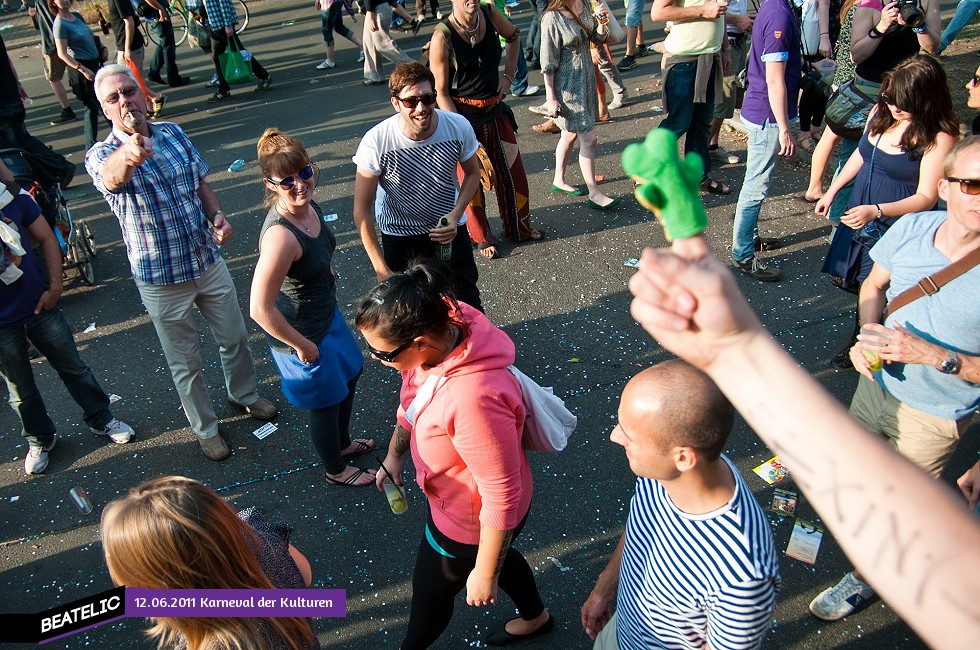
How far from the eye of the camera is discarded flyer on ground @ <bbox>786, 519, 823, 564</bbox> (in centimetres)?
315

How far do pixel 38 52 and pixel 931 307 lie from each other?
48.8 ft

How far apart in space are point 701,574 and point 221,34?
9290 mm

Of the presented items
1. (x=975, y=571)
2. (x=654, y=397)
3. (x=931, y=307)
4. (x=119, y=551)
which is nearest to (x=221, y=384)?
(x=119, y=551)

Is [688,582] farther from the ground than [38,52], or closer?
closer

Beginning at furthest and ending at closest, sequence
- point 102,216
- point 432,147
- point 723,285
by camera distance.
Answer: point 102,216, point 432,147, point 723,285

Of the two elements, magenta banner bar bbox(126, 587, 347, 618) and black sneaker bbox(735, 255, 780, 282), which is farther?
black sneaker bbox(735, 255, 780, 282)

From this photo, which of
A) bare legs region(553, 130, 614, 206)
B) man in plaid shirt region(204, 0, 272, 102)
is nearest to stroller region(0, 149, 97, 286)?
man in plaid shirt region(204, 0, 272, 102)

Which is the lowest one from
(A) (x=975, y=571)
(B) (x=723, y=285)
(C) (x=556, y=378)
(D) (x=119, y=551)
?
(C) (x=556, y=378)

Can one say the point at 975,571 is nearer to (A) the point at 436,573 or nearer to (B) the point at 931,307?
(A) the point at 436,573

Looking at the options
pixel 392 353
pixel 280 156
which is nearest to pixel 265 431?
pixel 280 156

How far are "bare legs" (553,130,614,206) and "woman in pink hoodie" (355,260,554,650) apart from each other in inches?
148

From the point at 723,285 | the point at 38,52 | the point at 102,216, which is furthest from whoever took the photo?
the point at 38,52

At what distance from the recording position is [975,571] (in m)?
→ 0.79

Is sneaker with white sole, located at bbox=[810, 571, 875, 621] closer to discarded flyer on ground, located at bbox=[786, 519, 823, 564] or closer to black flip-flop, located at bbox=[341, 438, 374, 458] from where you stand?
discarded flyer on ground, located at bbox=[786, 519, 823, 564]
